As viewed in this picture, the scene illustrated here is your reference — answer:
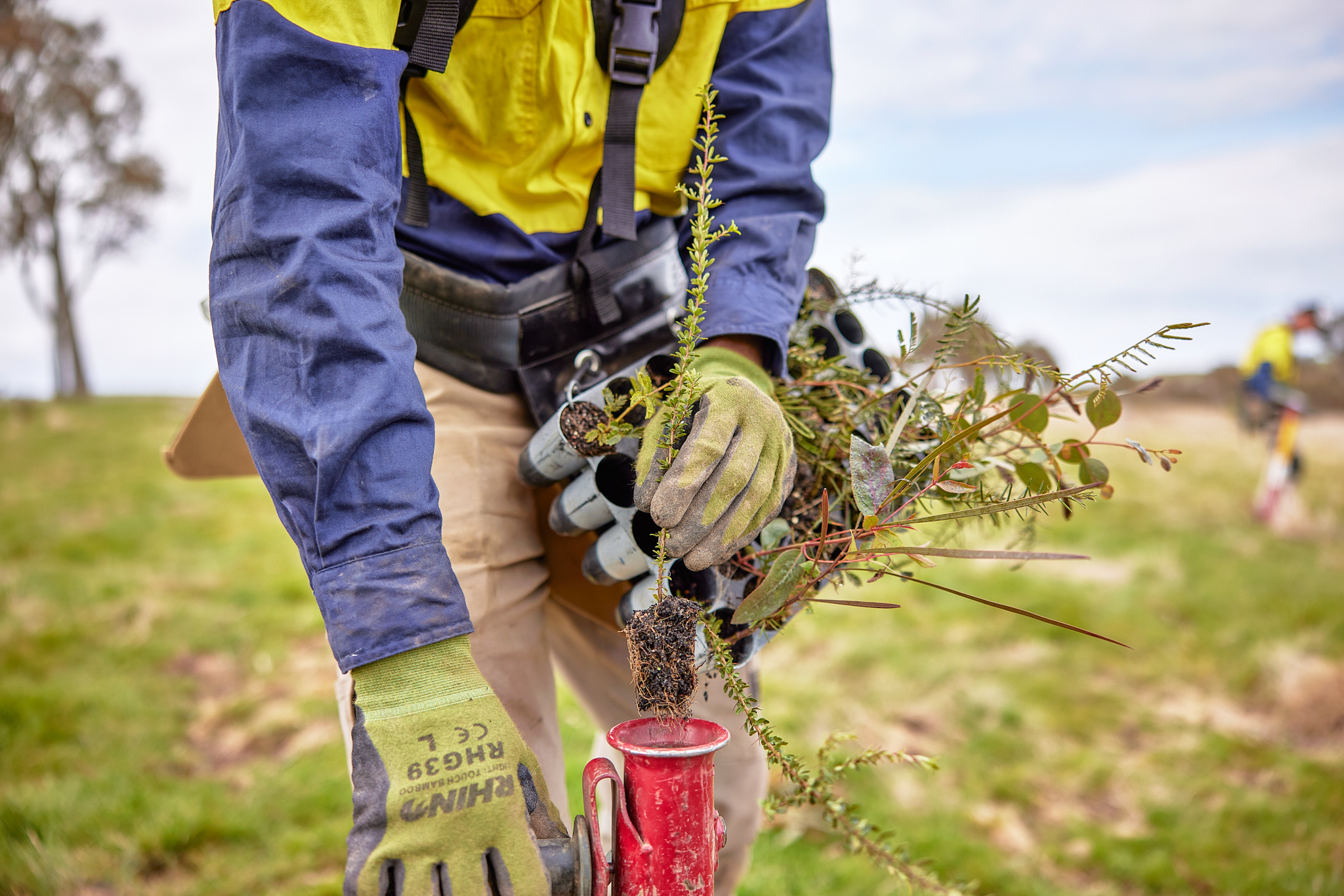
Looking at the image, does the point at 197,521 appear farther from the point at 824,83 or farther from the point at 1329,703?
the point at 1329,703

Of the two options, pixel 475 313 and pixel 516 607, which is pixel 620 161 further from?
pixel 516 607

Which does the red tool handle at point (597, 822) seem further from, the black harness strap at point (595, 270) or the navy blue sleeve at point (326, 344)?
the black harness strap at point (595, 270)

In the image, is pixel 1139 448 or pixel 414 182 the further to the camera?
pixel 414 182

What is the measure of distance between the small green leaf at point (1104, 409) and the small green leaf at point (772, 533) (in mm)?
542

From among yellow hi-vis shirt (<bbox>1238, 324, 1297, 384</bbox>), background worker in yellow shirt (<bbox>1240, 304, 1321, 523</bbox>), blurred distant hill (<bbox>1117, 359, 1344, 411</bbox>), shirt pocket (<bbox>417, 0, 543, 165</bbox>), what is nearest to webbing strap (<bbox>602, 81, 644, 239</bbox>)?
shirt pocket (<bbox>417, 0, 543, 165</bbox>)

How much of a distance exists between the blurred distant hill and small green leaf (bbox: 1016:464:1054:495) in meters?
26.0

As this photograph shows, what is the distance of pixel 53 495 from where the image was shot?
891cm

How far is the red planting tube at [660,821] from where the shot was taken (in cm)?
117

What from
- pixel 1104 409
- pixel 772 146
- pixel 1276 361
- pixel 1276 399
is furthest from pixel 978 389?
pixel 1276 361

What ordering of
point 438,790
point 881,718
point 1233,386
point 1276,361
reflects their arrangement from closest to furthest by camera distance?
point 438,790
point 881,718
point 1276,361
point 1233,386

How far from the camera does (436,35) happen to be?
146 cm

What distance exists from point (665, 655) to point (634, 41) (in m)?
1.16

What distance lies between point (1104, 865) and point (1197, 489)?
29.2 ft

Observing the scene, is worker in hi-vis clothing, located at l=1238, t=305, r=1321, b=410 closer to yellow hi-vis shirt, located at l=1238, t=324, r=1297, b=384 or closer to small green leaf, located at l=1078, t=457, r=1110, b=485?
yellow hi-vis shirt, located at l=1238, t=324, r=1297, b=384
